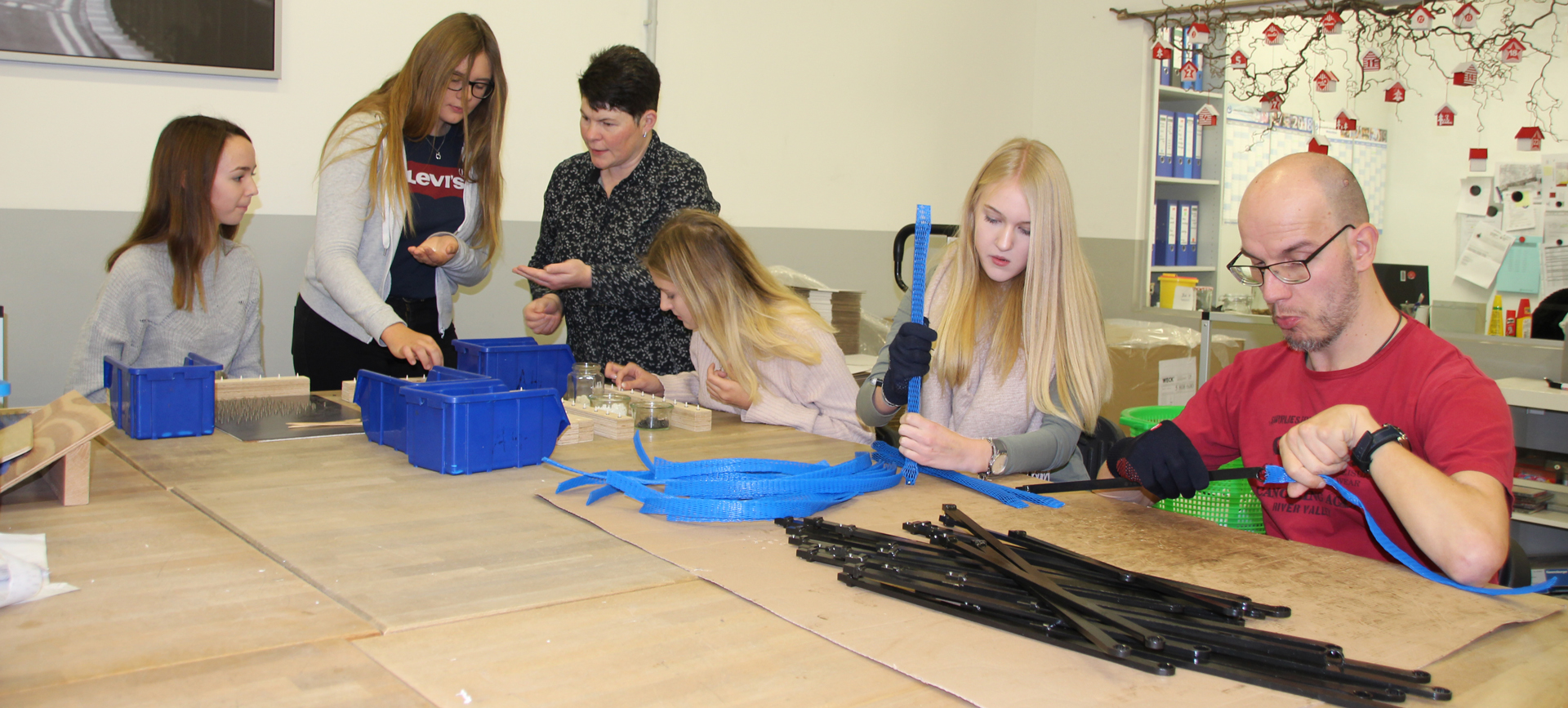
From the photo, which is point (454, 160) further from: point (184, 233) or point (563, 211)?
point (184, 233)

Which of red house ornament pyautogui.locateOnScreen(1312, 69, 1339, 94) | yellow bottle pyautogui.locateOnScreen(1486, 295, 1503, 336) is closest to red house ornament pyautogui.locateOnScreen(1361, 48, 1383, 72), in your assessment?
red house ornament pyautogui.locateOnScreen(1312, 69, 1339, 94)

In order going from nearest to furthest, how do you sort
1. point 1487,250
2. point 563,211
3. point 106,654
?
1. point 106,654
2. point 563,211
3. point 1487,250

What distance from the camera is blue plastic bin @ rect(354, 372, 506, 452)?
6.19ft

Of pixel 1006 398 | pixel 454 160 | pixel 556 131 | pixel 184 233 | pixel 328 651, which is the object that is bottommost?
pixel 328 651

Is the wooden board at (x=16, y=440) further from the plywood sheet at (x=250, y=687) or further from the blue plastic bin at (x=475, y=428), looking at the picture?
the plywood sheet at (x=250, y=687)

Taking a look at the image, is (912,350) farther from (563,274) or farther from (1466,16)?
(1466,16)

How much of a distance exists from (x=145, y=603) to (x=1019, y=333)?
5.13 ft

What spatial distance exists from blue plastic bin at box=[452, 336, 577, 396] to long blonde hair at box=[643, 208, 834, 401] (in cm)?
34

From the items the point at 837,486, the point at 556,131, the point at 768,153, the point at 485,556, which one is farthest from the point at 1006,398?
the point at 768,153

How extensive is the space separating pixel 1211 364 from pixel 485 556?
3.94 meters

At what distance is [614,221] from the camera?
283 cm

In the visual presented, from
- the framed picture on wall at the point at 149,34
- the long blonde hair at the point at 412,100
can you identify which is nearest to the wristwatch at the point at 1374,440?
the long blonde hair at the point at 412,100

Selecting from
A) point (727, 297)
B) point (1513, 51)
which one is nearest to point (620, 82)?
point (727, 297)

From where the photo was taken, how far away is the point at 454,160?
2.75m
